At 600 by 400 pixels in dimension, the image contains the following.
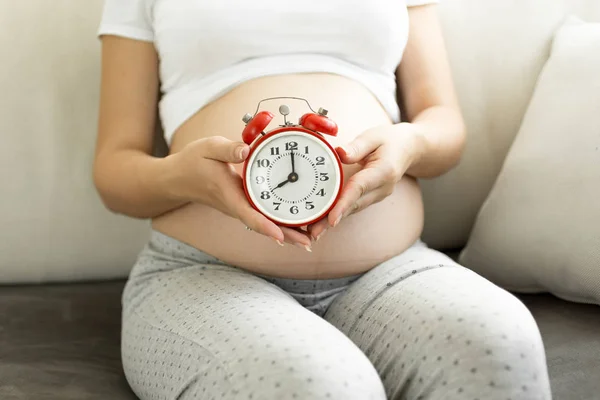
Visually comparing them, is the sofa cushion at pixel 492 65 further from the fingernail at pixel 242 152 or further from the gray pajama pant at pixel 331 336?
the fingernail at pixel 242 152

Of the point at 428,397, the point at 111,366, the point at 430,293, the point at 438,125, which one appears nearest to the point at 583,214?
the point at 438,125

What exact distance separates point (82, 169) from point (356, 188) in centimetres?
61

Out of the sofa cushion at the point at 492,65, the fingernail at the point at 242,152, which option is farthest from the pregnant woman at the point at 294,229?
the sofa cushion at the point at 492,65

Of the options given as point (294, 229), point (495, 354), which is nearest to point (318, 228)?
point (294, 229)

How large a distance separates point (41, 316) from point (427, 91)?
74 centimetres

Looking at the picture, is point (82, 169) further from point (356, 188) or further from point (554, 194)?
point (554, 194)

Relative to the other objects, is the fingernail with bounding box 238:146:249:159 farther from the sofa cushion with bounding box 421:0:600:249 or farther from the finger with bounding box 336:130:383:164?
the sofa cushion with bounding box 421:0:600:249

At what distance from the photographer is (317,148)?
92 cm

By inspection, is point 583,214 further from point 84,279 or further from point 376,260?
point 84,279

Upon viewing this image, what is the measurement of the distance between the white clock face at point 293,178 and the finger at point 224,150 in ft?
0.06

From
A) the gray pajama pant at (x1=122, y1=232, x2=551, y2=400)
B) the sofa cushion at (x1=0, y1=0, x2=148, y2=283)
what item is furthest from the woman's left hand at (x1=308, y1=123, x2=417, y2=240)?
the sofa cushion at (x1=0, y1=0, x2=148, y2=283)

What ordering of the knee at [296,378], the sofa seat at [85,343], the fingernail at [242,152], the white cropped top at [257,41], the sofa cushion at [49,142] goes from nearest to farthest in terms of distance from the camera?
the knee at [296,378] < the fingernail at [242,152] < the sofa seat at [85,343] < the white cropped top at [257,41] < the sofa cushion at [49,142]

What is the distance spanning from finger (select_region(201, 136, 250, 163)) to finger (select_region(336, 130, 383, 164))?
121 mm

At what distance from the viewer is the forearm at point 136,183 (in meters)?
1.06
